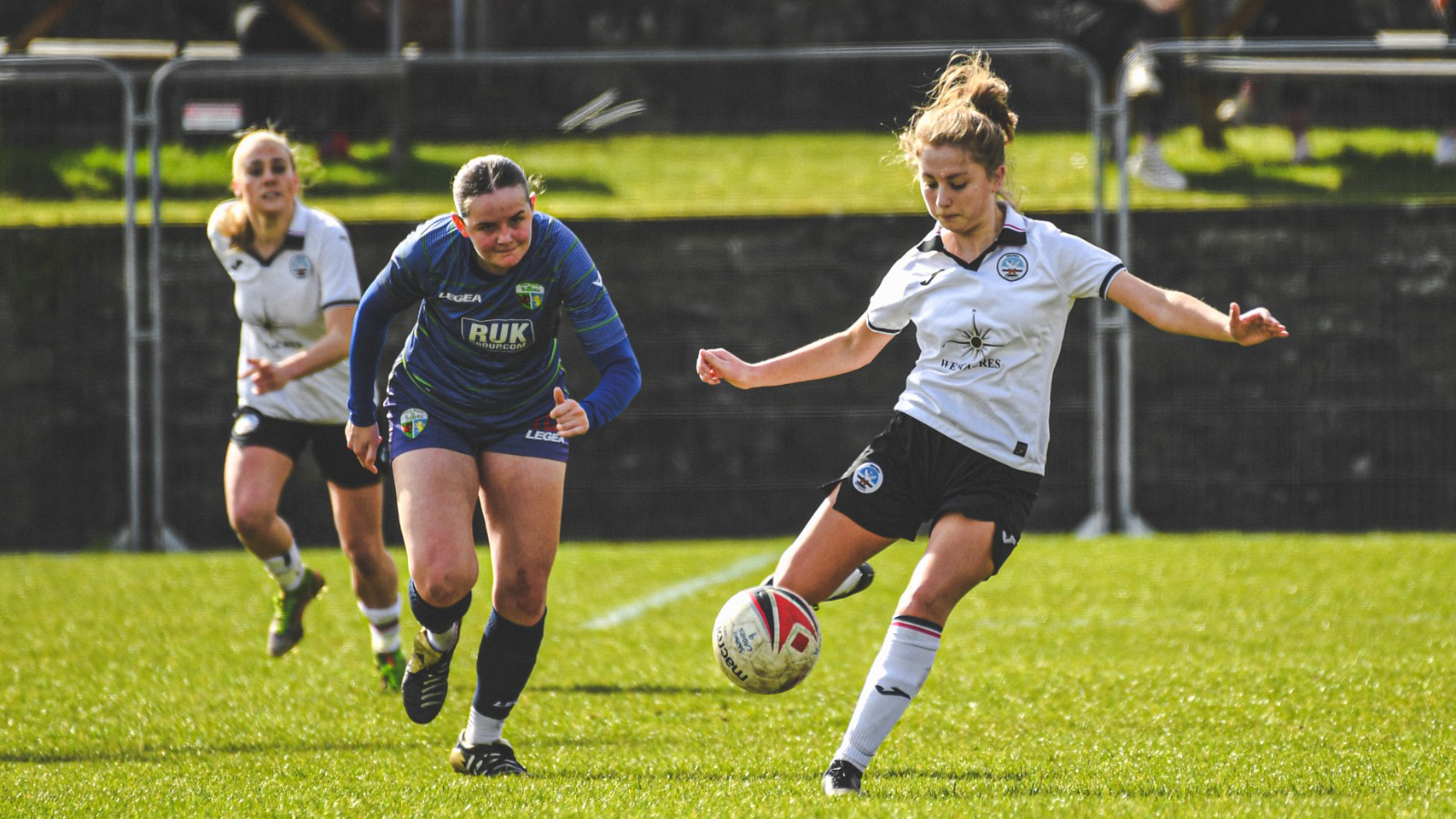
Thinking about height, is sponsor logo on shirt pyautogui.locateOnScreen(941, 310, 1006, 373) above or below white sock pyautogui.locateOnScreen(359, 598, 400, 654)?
above

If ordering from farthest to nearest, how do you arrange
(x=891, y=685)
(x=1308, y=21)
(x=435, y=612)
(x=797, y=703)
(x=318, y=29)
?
(x=318, y=29), (x=1308, y=21), (x=797, y=703), (x=435, y=612), (x=891, y=685)

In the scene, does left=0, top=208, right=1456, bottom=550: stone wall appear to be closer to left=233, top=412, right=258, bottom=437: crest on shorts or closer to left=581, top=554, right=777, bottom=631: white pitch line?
left=581, top=554, right=777, bottom=631: white pitch line

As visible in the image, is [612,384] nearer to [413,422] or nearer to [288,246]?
[413,422]

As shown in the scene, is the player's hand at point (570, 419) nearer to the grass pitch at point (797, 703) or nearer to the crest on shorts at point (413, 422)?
the crest on shorts at point (413, 422)

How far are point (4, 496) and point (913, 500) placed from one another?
29.2ft

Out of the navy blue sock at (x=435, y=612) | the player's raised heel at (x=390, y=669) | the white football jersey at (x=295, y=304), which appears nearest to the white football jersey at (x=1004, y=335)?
the navy blue sock at (x=435, y=612)

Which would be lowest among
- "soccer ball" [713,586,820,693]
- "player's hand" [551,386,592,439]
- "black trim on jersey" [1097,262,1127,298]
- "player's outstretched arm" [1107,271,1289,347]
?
"soccer ball" [713,586,820,693]

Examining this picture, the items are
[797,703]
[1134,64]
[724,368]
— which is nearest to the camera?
[724,368]

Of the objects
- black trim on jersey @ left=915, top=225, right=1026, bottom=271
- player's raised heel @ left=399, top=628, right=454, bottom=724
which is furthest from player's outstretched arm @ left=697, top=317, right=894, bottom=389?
player's raised heel @ left=399, top=628, right=454, bottom=724

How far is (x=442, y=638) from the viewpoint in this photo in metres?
5.39

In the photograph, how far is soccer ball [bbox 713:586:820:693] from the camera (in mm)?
4641

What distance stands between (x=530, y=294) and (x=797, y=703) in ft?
7.03

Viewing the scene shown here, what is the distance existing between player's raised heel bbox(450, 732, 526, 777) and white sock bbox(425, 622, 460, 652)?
0.31 metres

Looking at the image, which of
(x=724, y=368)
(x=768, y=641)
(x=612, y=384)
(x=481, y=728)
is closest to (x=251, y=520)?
(x=481, y=728)
